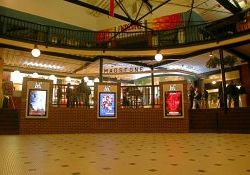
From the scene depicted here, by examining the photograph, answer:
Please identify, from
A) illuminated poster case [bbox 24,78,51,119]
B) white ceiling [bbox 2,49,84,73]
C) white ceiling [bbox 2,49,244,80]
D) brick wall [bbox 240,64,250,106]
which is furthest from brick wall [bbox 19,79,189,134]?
brick wall [bbox 240,64,250,106]

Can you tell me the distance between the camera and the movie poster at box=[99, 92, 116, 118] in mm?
11820

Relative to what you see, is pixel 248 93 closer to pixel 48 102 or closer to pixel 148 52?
pixel 148 52

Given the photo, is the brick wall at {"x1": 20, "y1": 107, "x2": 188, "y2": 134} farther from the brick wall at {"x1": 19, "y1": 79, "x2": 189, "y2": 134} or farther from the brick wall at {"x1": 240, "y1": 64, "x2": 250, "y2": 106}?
the brick wall at {"x1": 240, "y1": 64, "x2": 250, "y2": 106}

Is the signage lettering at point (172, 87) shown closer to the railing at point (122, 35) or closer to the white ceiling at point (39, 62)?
the railing at point (122, 35)

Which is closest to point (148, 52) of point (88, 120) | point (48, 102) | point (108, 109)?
point (108, 109)

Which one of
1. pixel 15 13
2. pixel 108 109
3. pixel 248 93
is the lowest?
pixel 108 109

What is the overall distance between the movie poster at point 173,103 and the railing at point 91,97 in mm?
709

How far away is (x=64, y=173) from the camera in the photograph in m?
3.36

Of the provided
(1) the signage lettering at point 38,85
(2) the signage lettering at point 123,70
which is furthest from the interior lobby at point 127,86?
(2) the signage lettering at point 123,70

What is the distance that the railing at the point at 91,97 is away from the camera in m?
12.0

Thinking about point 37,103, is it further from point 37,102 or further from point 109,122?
point 109,122

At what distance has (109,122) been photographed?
11820 millimetres

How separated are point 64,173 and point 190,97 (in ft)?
34.7

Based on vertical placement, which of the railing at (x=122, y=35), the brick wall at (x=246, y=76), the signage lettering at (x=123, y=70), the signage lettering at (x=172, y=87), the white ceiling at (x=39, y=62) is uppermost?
the railing at (x=122, y=35)
